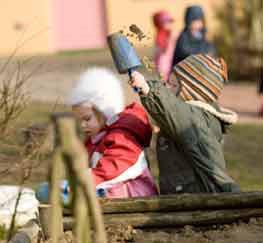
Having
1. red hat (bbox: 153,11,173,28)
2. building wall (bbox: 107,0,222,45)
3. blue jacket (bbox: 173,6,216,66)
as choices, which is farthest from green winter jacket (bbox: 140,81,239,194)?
building wall (bbox: 107,0,222,45)

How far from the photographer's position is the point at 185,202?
3.92 m

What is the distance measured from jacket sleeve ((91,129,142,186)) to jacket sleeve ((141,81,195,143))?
0.23 m

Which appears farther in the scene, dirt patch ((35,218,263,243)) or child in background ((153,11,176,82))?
child in background ((153,11,176,82))

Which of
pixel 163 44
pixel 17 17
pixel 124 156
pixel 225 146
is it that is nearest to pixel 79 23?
pixel 17 17

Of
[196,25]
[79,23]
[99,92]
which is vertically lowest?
[79,23]

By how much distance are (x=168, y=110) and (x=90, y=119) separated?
2.11ft

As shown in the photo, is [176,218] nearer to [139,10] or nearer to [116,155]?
[116,155]

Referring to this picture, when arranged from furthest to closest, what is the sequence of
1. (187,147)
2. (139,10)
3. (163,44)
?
(139,10) → (163,44) → (187,147)

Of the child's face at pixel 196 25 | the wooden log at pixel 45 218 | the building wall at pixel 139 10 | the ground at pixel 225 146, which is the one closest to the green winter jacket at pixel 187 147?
the ground at pixel 225 146

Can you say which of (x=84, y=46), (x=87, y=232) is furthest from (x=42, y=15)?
(x=87, y=232)

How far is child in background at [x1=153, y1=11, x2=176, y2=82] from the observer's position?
35.4ft

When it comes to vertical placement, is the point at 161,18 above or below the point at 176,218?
below

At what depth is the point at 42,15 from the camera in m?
22.5

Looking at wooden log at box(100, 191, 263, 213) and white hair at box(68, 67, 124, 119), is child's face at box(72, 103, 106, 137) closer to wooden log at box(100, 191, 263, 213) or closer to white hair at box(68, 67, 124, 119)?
white hair at box(68, 67, 124, 119)
